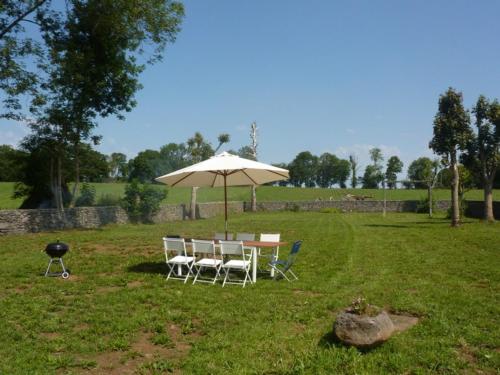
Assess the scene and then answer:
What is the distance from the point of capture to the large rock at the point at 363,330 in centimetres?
426

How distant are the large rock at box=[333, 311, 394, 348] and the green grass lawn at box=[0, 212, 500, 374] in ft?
0.38

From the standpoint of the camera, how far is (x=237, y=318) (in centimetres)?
556

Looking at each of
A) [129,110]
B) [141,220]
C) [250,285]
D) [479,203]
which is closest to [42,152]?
[129,110]

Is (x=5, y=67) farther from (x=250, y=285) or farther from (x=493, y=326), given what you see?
(x=493, y=326)

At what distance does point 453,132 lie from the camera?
20.6 m

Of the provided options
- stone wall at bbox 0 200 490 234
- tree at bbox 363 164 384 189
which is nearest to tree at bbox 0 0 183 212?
stone wall at bbox 0 200 490 234

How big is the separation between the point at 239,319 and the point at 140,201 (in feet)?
61.8

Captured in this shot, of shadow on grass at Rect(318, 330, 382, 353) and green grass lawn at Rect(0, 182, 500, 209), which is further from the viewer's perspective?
green grass lawn at Rect(0, 182, 500, 209)

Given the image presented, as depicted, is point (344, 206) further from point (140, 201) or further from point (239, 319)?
point (239, 319)

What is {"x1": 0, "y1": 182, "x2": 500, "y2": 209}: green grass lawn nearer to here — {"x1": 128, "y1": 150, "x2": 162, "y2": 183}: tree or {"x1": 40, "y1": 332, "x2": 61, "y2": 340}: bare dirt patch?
{"x1": 128, "y1": 150, "x2": 162, "y2": 183}: tree

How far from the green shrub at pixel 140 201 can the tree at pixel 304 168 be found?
8541 cm

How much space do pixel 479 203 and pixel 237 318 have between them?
2862cm

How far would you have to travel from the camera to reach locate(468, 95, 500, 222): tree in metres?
22.5

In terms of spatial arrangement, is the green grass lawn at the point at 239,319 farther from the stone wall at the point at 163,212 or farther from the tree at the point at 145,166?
the tree at the point at 145,166
